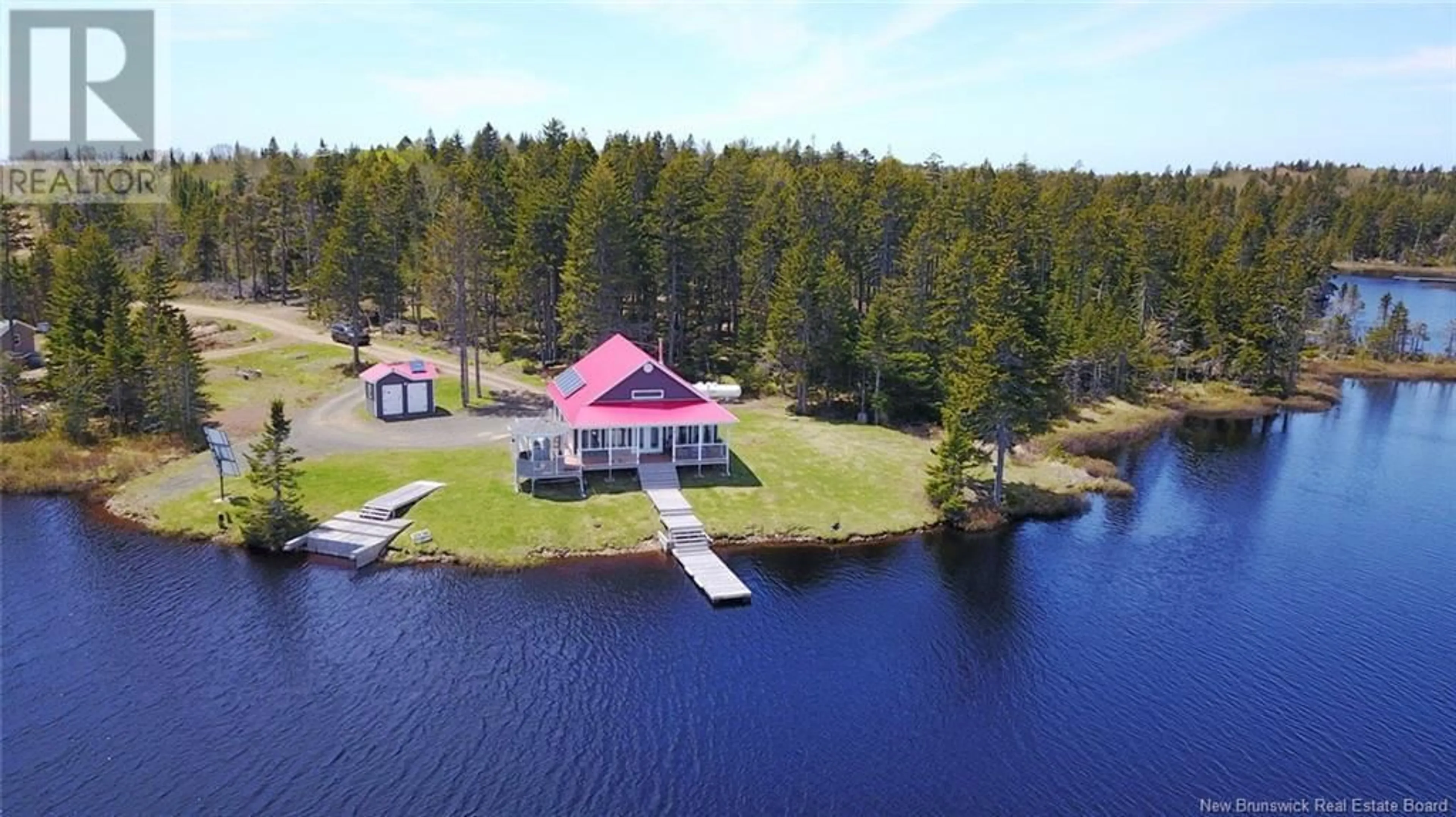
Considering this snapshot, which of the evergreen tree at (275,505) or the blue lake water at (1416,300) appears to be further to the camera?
the blue lake water at (1416,300)

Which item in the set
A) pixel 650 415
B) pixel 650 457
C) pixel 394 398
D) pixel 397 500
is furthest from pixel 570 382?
pixel 397 500

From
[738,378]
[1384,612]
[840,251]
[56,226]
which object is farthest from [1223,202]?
[56,226]

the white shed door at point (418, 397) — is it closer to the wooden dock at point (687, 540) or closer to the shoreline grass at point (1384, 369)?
the wooden dock at point (687, 540)

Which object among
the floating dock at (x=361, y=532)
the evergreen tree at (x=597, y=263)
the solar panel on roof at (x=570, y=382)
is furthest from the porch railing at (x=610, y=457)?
the evergreen tree at (x=597, y=263)

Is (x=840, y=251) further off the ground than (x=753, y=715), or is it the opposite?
(x=840, y=251)

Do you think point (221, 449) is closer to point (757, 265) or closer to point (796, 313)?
point (796, 313)

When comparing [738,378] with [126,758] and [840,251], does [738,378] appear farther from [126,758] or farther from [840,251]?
[126,758]
